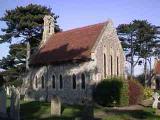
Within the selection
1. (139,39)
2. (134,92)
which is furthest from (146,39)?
(134,92)

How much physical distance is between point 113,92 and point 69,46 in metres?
9.65

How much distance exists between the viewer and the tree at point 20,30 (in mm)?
53688

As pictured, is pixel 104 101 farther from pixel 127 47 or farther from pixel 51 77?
pixel 127 47

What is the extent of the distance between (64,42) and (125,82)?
38.6ft

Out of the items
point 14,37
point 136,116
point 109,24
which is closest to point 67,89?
point 109,24

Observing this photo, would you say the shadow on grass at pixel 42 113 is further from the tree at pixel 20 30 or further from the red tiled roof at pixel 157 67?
the red tiled roof at pixel 157 67

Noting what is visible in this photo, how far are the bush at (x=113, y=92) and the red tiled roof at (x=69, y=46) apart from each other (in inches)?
141

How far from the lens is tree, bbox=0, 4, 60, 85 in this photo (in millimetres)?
53688

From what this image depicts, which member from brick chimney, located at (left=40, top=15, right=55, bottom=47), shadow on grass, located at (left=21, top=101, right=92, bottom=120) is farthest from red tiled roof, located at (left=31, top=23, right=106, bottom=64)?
shadow on grass, located at (left=21, top=101, right=92, bottom=120)

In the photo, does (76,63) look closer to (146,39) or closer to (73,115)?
(73,115)

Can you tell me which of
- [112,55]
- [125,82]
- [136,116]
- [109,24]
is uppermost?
[109,24]

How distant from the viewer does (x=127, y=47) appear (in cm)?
7119

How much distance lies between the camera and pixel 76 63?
37.8 m

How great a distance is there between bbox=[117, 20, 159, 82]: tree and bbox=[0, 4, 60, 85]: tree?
19925 mm
